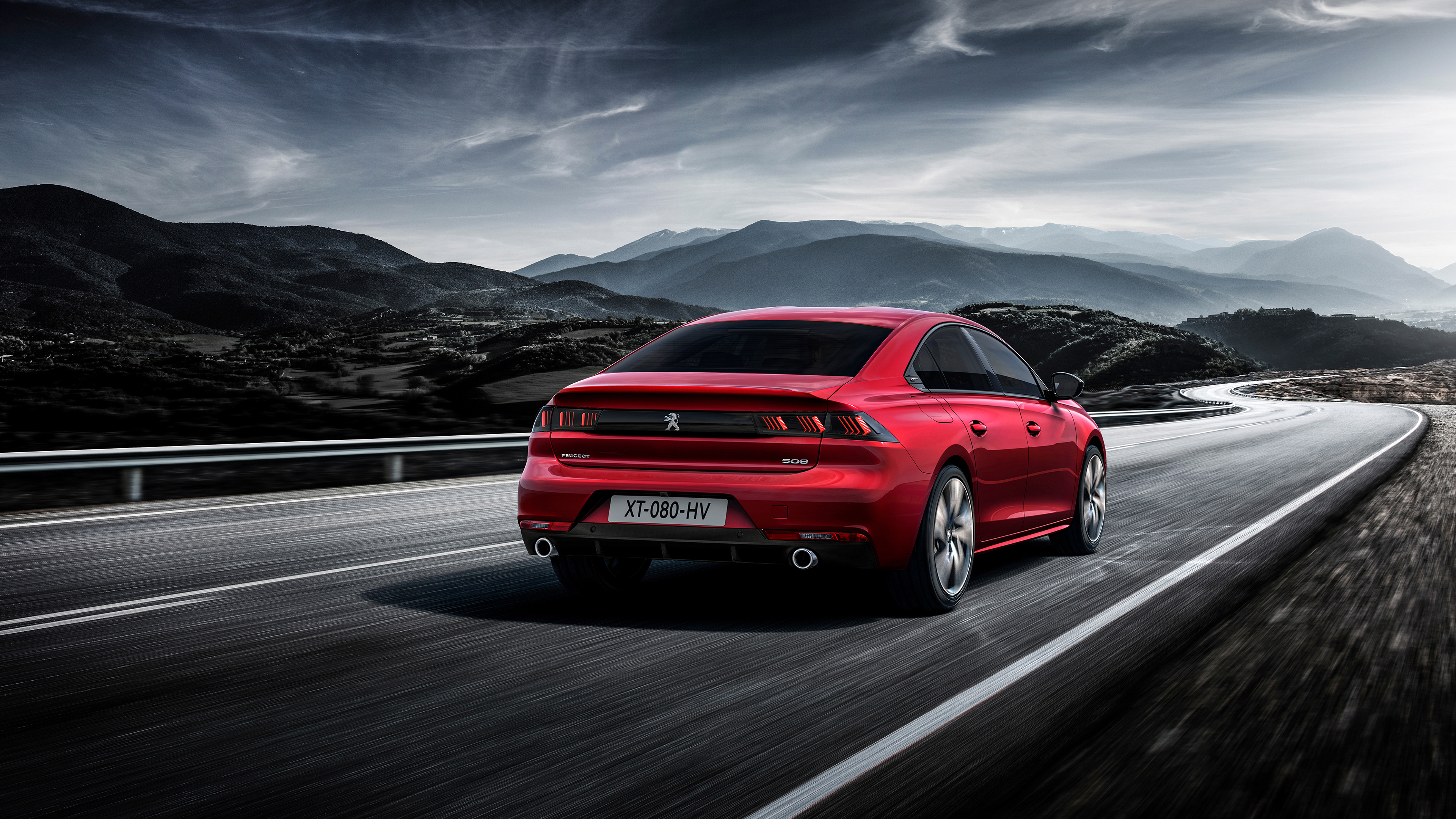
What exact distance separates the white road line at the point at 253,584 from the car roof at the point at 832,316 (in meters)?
2.46

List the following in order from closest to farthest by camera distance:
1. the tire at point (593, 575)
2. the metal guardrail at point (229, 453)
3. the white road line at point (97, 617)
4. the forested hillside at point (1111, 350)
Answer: the white road line at point (97, 617) → the tire at point (593, 575) → the metal guardrail at point (229, 453) → the forested hillside at point (1111, 350)

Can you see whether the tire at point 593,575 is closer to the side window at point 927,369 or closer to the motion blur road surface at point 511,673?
the motion blur road surface at point 511,673

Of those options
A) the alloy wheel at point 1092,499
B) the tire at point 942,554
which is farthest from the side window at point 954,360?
the alloy wheel at point 1092,499

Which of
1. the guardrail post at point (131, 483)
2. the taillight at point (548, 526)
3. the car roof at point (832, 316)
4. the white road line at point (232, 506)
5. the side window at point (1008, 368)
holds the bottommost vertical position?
the white road line at point (232, 506)

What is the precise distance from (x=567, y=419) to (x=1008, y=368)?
10.5ft

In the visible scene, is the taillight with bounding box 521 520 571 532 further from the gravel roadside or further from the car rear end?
the gravel roadside

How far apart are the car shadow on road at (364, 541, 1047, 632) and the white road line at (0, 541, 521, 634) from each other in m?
0.59

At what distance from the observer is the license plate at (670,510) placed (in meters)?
5.05

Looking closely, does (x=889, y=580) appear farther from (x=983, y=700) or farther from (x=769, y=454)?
(x=983, y=700)

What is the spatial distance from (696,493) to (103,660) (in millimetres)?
2526

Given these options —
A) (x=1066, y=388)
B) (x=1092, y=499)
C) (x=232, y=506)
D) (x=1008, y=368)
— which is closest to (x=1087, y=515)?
(x=1092, y=499)

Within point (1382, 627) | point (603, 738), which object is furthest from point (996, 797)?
point (1382, 627)

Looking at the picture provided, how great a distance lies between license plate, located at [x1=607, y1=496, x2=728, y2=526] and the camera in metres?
5.05

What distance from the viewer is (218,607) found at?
5.68 meters
